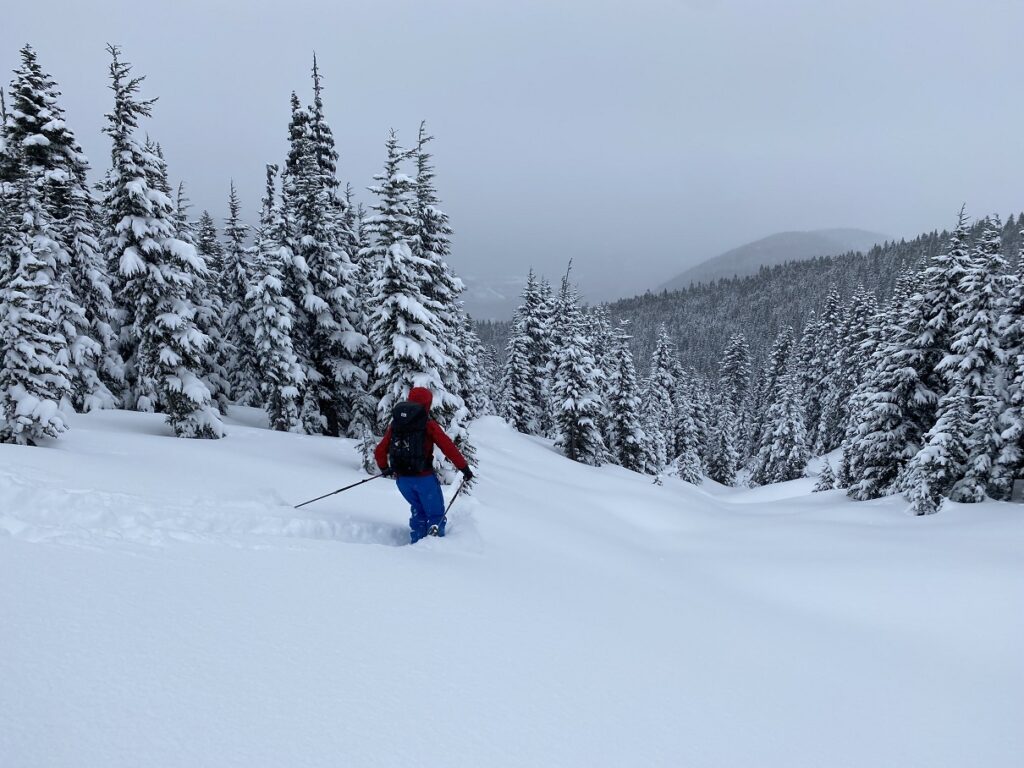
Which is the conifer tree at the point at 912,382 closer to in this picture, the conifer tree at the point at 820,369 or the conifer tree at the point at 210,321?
the conifer tree at the point at 210,321

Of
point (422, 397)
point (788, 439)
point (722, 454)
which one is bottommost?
point (722, 454)

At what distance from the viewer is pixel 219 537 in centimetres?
611

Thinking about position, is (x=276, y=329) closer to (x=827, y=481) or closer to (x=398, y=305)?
(x=398, y=305)

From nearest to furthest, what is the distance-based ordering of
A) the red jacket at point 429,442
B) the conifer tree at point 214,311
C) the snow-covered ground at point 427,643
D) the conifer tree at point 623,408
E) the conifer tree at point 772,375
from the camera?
the snow-covered ground at point 427,643 → the red jacket at point 429,442 → the conifer tree at point 214,311 → the conifer tree at point 623,408 → the conifer tree at point 772,375

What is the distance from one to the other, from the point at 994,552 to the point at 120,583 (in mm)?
14912

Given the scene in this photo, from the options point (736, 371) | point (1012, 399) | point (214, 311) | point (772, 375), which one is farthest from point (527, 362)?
point (736, 371)

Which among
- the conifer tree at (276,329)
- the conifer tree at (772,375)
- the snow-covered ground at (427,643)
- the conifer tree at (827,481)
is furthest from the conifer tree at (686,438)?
the snow-covered ground at (427,643)

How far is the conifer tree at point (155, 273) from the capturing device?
1655 cm

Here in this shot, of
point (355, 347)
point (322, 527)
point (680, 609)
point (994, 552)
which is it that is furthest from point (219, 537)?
point (355, 347)

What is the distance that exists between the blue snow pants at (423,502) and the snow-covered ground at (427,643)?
505 mm

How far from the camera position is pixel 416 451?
7.66 metres

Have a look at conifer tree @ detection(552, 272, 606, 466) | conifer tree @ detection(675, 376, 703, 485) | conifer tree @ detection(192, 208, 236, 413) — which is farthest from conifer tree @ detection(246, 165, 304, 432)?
conifer tree @ detection(675, 376, 703, 485)

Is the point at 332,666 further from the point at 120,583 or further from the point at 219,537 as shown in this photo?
the point at 219,537

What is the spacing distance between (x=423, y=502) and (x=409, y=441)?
996 mm
